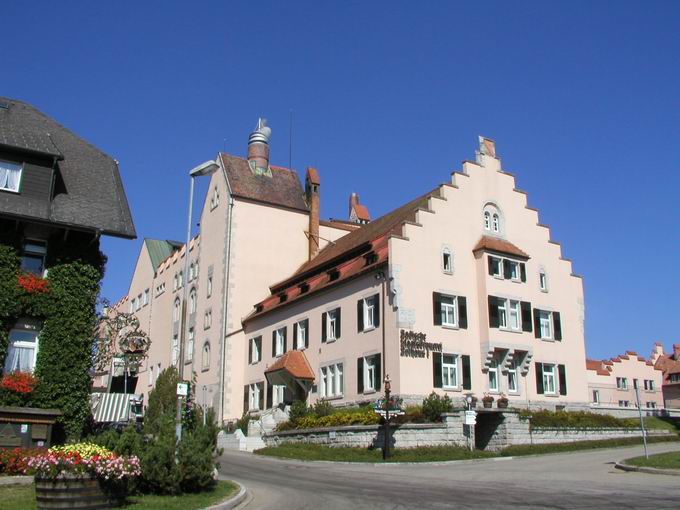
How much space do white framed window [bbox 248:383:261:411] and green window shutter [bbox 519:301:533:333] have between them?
1820 cm

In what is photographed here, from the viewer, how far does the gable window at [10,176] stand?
25.9 meters

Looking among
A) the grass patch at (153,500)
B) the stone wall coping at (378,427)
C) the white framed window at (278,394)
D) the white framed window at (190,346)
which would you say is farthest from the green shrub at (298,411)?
the grass patch at (153,500)

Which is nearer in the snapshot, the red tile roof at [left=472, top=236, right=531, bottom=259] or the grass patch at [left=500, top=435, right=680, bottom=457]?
the grass patch at [left=500, top=435, right=680, bottom=457]

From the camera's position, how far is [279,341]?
156 ft

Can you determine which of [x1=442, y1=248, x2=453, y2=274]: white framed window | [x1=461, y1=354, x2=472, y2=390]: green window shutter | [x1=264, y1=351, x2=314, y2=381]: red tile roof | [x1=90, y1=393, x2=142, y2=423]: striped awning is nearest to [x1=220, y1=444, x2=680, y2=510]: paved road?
[x1=461, y1=354, x2=472, y2=390]: green window shutter

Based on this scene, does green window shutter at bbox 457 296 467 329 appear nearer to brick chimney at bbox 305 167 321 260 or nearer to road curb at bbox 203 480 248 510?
brick chimney at bbox 305 167 321 260

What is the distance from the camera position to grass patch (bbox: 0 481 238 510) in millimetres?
15195

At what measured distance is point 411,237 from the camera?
127 ft

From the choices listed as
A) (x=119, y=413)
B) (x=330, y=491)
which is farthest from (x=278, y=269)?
(x=330, y=491)

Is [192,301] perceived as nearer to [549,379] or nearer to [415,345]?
[415,345]

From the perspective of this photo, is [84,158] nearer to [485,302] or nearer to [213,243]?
[485,302]

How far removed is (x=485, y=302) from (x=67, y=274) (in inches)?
899

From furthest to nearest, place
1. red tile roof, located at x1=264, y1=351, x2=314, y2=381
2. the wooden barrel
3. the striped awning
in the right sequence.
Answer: red tile roof, located at x1=264, y1=351, x2=314, y2=381, the striped awning, the wooden barrel

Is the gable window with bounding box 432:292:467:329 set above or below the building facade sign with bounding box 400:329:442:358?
above
